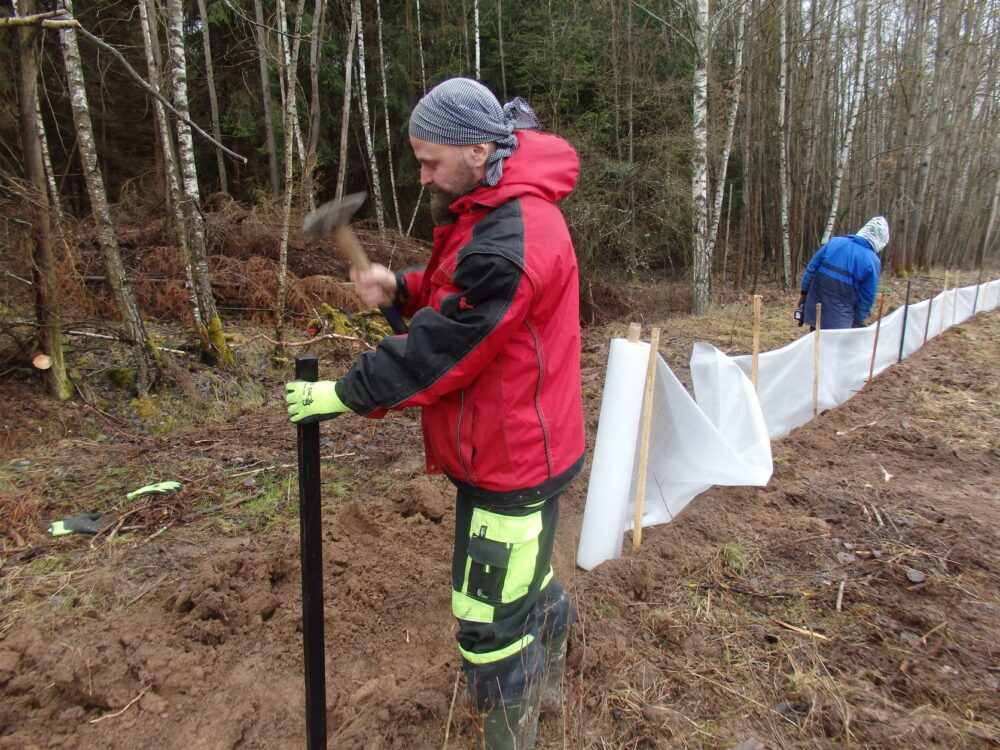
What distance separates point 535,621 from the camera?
2.10m

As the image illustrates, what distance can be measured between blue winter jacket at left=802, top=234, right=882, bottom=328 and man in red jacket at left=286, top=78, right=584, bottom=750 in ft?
18.4

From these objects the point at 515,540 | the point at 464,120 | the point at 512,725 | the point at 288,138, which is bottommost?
the point at 512,725

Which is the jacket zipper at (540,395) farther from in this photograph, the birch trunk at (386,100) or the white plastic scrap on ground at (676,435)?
the birch trunk at (386,100)

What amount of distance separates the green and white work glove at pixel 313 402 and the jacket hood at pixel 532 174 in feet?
2.16

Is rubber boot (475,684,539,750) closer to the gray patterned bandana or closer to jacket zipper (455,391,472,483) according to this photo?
jacket zipper (455,391,472,483)

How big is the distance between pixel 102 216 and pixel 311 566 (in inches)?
176

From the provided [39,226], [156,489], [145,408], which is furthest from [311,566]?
[39,226]

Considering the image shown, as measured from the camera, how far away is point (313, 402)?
1721 mm

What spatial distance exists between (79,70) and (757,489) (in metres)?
6.02

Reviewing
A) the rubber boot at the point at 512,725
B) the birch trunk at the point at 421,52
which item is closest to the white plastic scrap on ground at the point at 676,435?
the rubber boot at the point at 512,725

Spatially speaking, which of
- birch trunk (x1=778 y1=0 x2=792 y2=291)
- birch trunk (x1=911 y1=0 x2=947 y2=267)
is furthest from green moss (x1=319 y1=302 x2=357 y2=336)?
birch trunk (x1=911 y1=0 x2=947 y2=267)

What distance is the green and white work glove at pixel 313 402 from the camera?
1711 millimetres

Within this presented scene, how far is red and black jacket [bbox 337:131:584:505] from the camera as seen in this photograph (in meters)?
1.61

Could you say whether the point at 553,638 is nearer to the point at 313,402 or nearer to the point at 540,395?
the point at 540,395
